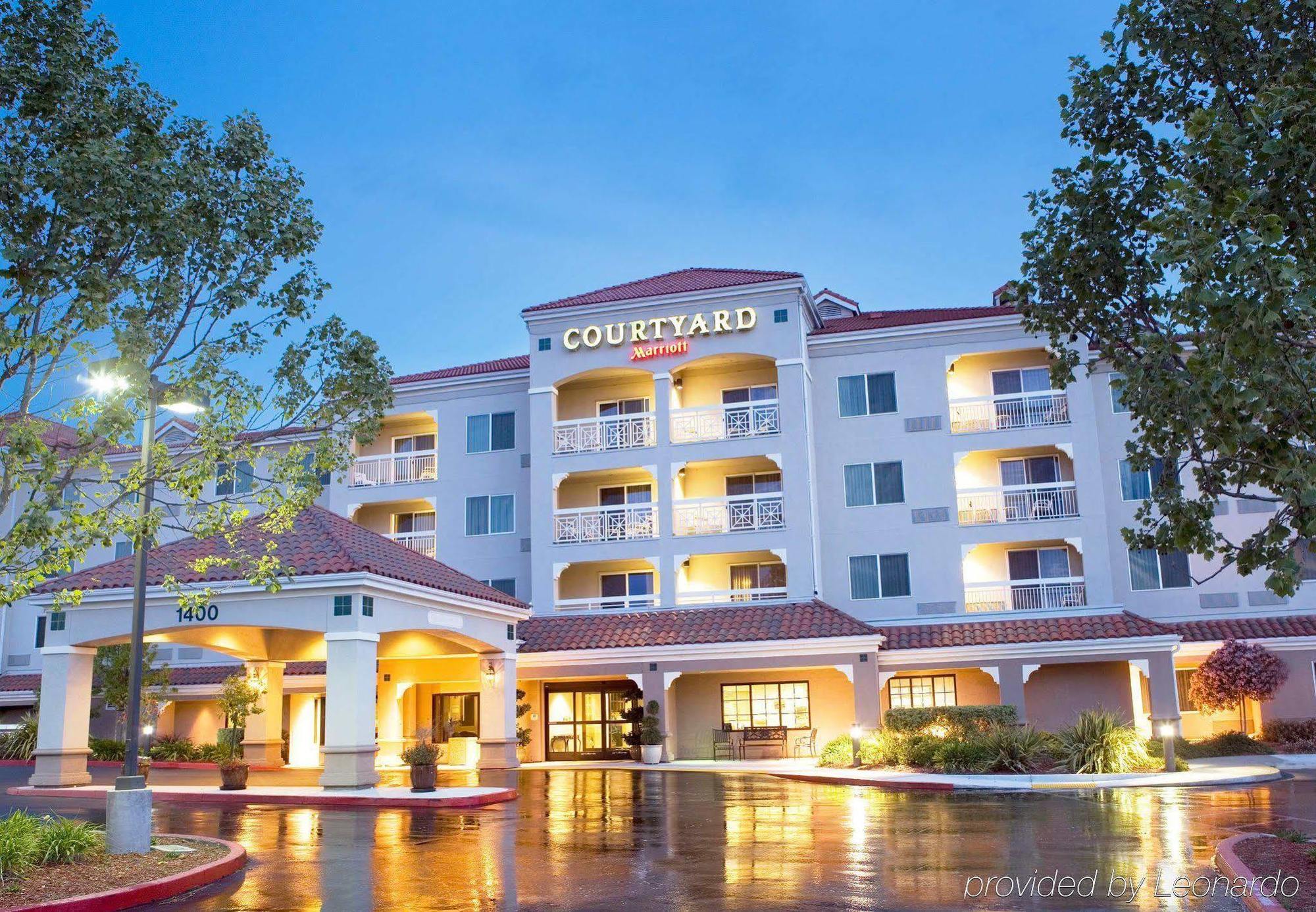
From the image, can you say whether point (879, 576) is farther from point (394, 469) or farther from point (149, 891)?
point (149, 891)

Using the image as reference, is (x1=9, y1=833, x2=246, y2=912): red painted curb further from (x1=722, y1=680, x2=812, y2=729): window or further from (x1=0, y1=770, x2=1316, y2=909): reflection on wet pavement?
(x1=722, y1=680, x2=812, y2=729): window

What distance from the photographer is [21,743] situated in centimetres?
3416

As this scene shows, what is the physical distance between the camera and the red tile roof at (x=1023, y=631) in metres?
31.4

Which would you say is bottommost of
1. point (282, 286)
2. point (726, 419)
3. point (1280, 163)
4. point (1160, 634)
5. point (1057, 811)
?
point (1057, 811)

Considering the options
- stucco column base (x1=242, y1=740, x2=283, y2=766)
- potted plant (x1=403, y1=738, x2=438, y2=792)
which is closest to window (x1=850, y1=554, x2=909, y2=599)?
stucco column base (x1=242, y1=740, x2=283, y2=766)

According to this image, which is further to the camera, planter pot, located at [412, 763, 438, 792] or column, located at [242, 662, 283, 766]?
column, located at [242, 662, 283, 766]

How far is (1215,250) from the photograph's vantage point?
8.36 meters

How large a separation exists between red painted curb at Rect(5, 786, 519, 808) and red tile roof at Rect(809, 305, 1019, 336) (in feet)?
67.6

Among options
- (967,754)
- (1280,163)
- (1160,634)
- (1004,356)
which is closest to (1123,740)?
(967,754)

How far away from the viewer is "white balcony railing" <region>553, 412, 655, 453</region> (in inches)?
1479

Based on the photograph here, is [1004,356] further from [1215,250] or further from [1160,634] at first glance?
[1215,250]

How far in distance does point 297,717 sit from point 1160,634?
24.8m

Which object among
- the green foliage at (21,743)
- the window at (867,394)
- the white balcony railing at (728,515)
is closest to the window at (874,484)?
the window at (867,394)

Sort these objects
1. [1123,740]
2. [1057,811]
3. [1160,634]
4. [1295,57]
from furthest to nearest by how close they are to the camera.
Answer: [1160,634] < [1123,740] < [1057,811] < [1295,57]
